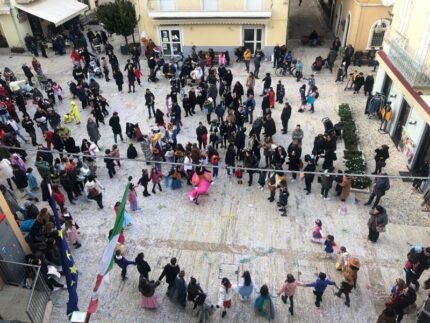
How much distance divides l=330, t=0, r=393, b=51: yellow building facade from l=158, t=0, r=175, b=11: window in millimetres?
10398

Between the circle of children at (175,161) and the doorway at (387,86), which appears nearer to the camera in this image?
the circle of children at (175,161)

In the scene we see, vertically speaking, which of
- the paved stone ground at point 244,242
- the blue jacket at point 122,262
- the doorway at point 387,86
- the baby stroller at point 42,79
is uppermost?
the doorway at point 387,86

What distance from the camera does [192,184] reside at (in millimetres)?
13875

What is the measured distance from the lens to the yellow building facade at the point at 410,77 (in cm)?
1345

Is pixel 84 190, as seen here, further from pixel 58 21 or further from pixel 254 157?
pixel 58 21

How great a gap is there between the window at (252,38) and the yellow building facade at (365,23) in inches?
206

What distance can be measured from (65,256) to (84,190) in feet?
13.4

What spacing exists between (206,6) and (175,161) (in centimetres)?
1241

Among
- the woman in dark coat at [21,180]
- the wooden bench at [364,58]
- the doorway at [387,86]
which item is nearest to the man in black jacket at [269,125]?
the doorway at [387,86]

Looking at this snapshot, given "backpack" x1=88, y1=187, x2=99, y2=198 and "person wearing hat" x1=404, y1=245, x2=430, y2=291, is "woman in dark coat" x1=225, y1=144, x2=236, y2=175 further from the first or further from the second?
"person wearing hat" x1=404, y1=245, x2=430, y2=291

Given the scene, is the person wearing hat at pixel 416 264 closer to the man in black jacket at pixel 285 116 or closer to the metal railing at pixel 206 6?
the man in black jacket at pixel 285 116

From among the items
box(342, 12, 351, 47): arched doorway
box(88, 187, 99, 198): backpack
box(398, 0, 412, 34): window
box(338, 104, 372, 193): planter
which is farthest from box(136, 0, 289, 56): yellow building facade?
box(88, 187, 99, 198): backpack

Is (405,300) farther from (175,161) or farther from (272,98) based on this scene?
(272,98)

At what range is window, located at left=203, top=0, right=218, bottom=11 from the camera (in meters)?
A: 22.2
